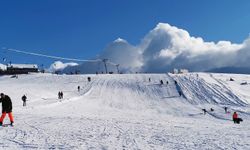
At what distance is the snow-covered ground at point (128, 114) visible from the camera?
1338cm

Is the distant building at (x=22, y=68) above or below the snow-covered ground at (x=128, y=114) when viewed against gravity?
above

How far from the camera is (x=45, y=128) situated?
56.4 ft

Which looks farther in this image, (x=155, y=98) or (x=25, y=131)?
(x=155, y=98)

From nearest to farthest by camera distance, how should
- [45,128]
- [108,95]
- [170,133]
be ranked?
[170,133] < [45,128] < [108,95]

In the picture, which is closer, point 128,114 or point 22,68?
point 128,114

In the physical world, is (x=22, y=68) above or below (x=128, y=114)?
above

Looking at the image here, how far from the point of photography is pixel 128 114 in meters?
36.8

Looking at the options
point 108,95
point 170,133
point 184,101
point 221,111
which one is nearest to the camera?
point 170,133

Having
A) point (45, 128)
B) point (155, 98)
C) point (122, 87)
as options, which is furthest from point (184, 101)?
point (45, 128)

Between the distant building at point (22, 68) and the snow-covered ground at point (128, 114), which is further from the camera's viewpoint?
the distant building at point (22, 68)

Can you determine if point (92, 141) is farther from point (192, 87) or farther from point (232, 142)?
point (192, 87)

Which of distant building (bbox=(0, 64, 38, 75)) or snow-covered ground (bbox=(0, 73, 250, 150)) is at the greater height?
distant building (bbox=(0, 64, 38, 75))

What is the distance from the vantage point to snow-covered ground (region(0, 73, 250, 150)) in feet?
43.9

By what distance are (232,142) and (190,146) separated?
183 centimetres
